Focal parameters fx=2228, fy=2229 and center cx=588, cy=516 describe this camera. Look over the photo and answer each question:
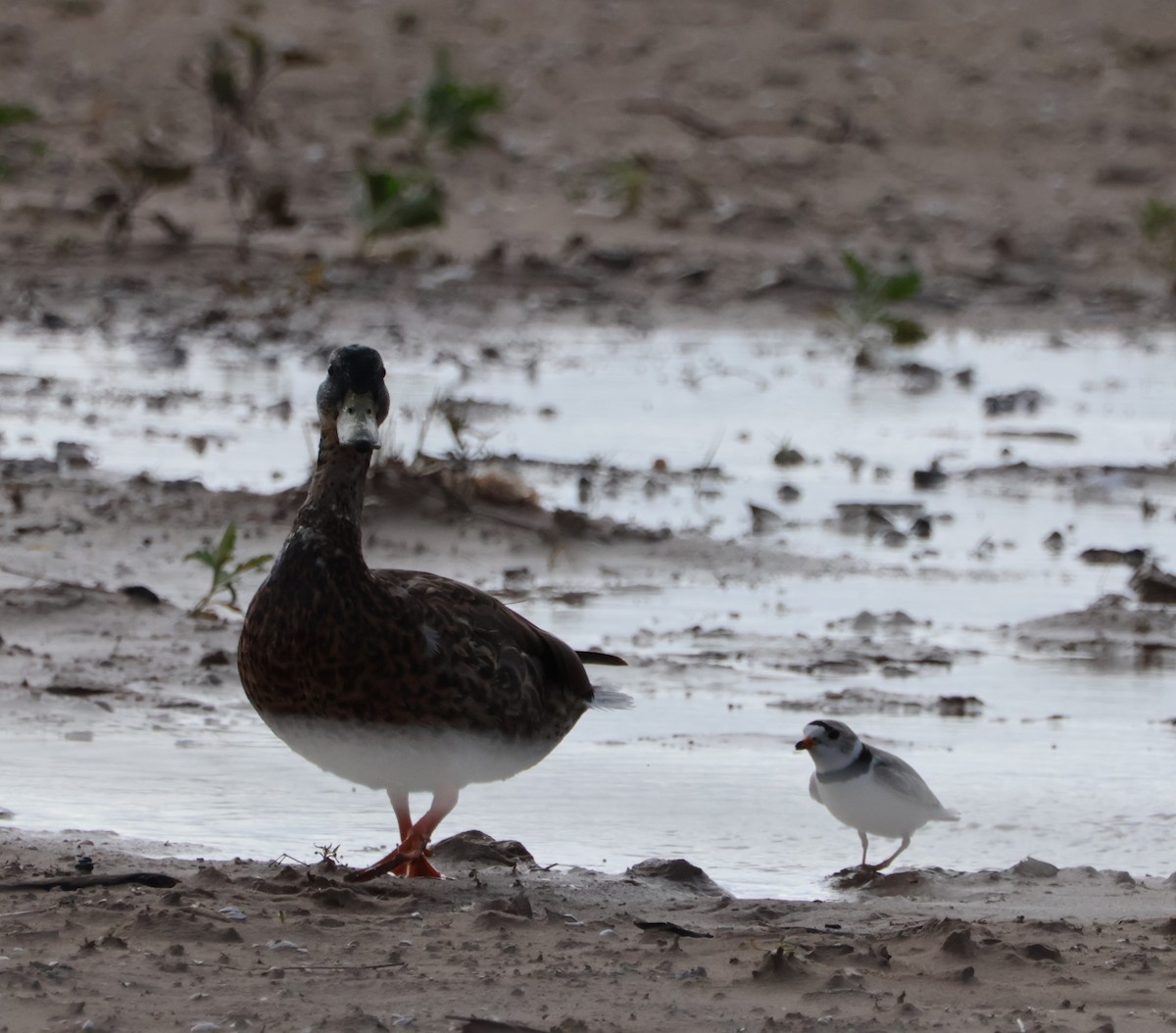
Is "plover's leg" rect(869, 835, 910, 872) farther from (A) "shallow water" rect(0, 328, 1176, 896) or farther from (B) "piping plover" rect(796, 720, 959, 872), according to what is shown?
(A) "shallow water" rect(0, 328, 1176, 896)

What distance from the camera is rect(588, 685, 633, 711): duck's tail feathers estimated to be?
17.8ft

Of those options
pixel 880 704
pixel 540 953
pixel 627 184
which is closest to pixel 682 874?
pixel 540 953

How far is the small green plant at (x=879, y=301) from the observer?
1342 cm

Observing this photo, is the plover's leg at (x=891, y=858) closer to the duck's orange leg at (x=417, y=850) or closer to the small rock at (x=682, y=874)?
the small rock at (x=682, y=874)

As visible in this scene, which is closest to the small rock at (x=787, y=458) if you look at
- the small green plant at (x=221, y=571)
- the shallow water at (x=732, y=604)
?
the shallow water at (x=732, y=604)

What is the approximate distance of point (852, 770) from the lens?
17.4ft

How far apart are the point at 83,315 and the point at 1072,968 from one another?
1067 cm

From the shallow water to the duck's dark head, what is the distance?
1.07 metres

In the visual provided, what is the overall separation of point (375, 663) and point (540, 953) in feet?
2.45

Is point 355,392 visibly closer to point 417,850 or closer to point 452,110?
point 417,850

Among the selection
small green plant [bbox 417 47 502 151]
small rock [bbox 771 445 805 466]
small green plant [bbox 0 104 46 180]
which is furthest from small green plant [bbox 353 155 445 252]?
small rock [bbox 771 445 805 466]

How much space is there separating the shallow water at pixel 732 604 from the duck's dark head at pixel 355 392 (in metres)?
1.07

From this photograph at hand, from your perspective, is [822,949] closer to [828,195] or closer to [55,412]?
[55,412]

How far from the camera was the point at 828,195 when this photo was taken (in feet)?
64.4
